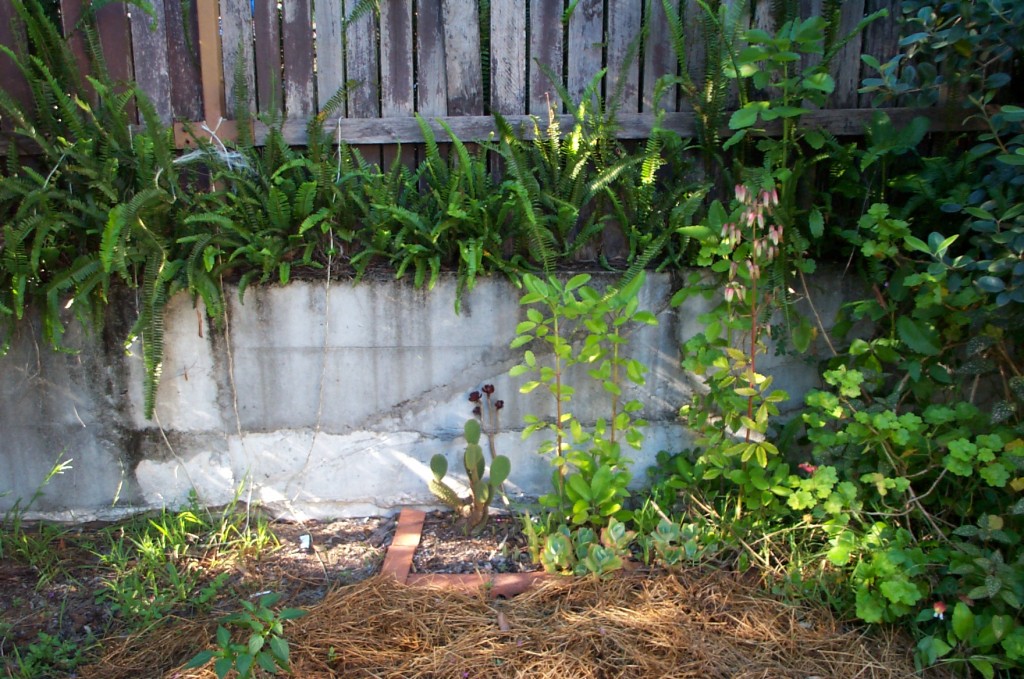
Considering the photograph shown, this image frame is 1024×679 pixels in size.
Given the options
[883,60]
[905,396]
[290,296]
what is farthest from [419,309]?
[883,60]

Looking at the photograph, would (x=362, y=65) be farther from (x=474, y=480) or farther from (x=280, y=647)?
(x=280, y=647)

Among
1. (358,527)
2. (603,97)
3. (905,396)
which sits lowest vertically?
(358,527)

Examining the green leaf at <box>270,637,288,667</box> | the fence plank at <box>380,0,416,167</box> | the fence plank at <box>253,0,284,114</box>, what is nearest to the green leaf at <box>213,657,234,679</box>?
the green leaf at <box>270,637,288,667</box>

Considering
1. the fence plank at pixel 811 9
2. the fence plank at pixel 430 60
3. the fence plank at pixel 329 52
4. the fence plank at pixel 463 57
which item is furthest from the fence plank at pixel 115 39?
the fence plank at pixel 811 9

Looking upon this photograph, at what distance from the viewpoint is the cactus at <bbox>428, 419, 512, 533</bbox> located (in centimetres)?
335

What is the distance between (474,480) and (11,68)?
2633mm

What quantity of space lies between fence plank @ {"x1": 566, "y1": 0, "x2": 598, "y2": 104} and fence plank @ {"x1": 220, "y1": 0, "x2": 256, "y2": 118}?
1.39 metres

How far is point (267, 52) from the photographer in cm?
352

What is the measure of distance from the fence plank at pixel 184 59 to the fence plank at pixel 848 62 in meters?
2.77

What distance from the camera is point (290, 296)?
3.47 m

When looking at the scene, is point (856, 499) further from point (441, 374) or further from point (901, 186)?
point (441, 374)

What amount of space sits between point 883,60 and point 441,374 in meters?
2.36

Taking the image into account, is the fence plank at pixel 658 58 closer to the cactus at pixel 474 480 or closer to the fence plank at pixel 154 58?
the cactus at pixel 474 480

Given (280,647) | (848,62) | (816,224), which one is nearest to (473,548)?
(280,647)
